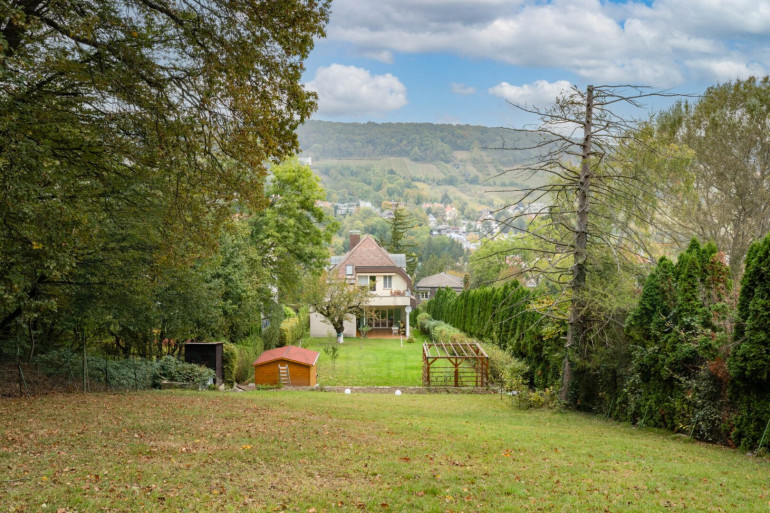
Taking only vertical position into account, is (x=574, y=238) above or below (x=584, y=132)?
below

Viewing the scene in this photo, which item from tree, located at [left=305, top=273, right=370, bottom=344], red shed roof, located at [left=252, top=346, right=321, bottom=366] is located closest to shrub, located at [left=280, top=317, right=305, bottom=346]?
tree, located at [left=305, top=273, right=370, bottom=344]

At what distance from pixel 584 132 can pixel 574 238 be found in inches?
119

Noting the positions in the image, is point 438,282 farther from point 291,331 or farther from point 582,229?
point 582,229

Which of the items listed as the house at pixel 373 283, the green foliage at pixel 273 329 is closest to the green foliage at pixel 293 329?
the house at pixel 373 283

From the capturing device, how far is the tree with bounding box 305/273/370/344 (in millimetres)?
46156

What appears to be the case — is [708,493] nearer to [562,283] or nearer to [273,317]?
[562,283]

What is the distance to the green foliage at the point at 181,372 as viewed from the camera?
21.7 meters

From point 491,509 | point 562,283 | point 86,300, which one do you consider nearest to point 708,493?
point 491,509

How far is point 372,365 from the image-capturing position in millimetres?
34062

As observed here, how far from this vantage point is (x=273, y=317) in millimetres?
36188

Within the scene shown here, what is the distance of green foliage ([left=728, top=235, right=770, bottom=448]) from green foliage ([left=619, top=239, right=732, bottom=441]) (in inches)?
15.7

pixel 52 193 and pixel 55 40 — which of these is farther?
pixel 55 40

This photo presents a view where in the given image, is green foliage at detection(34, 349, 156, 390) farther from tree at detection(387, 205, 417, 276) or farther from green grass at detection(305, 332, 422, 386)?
tree at detection(387, 205, 417, 276)

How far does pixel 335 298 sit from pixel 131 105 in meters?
36.7
